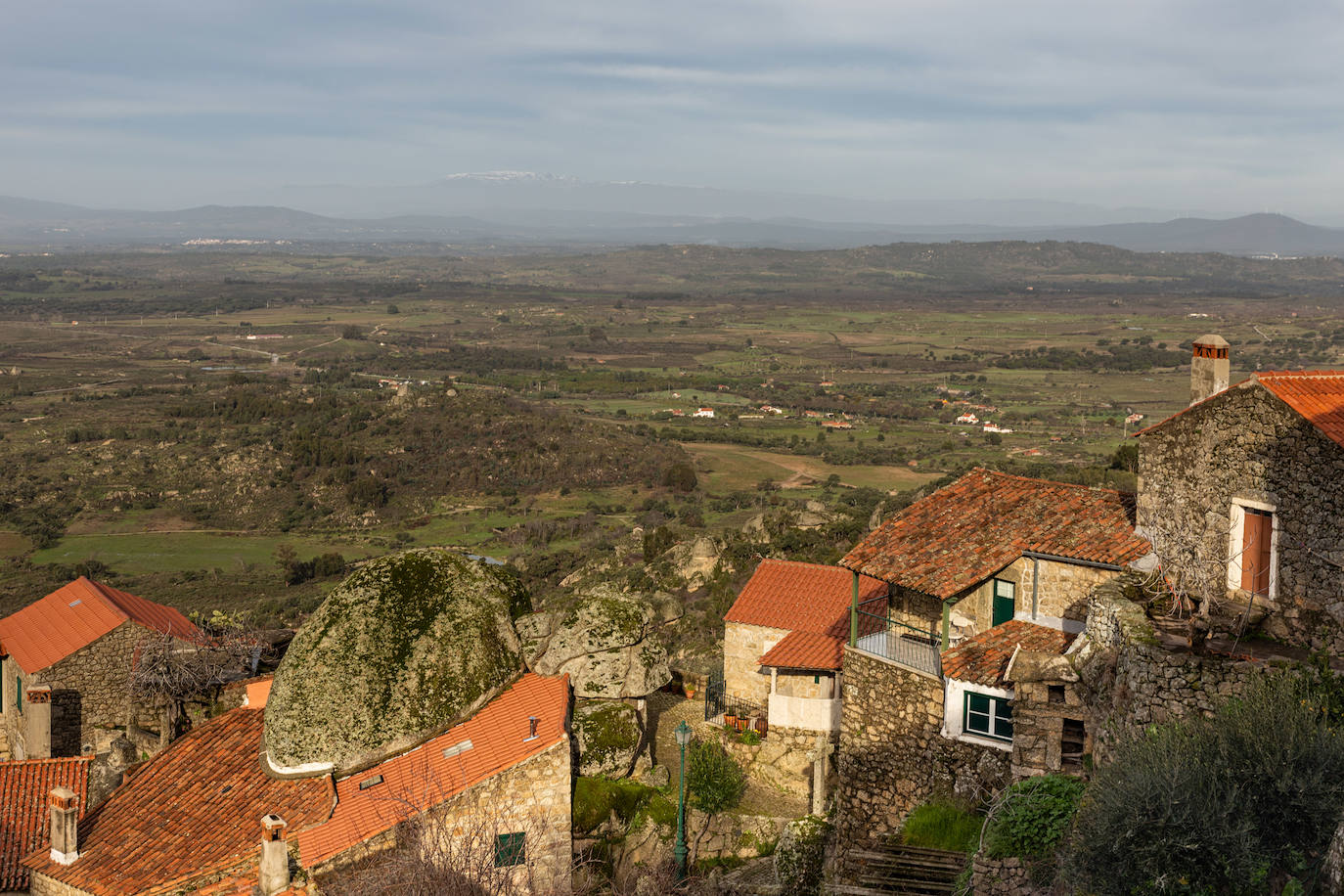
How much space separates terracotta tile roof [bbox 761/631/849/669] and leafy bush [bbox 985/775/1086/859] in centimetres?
628

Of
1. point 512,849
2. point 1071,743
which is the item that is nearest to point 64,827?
point 512,849

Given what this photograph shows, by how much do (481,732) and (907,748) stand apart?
5272mm

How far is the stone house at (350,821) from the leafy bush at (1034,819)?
4.07 meters

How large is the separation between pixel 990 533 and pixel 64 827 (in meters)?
11.1

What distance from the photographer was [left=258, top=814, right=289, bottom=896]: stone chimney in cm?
1048

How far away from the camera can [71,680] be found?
53.7 feet

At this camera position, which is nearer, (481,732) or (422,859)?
(422,859)

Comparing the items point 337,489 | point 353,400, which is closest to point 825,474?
point 337,489

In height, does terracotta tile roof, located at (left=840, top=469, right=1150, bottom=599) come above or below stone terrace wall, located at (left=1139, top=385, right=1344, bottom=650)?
below

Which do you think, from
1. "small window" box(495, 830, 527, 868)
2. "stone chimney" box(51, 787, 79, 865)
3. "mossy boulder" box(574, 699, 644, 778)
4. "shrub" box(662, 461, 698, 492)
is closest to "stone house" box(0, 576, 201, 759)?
"stone chimney" box(51, 787, 79, 865)

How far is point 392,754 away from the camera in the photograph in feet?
39.2

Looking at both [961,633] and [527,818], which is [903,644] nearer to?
[961,633]

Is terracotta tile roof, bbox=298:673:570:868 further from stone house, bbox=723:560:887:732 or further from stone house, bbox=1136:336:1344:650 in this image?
stone house, bbox=1136:336:1344:650

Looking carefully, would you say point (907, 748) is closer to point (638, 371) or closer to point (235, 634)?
point (235, 634)
